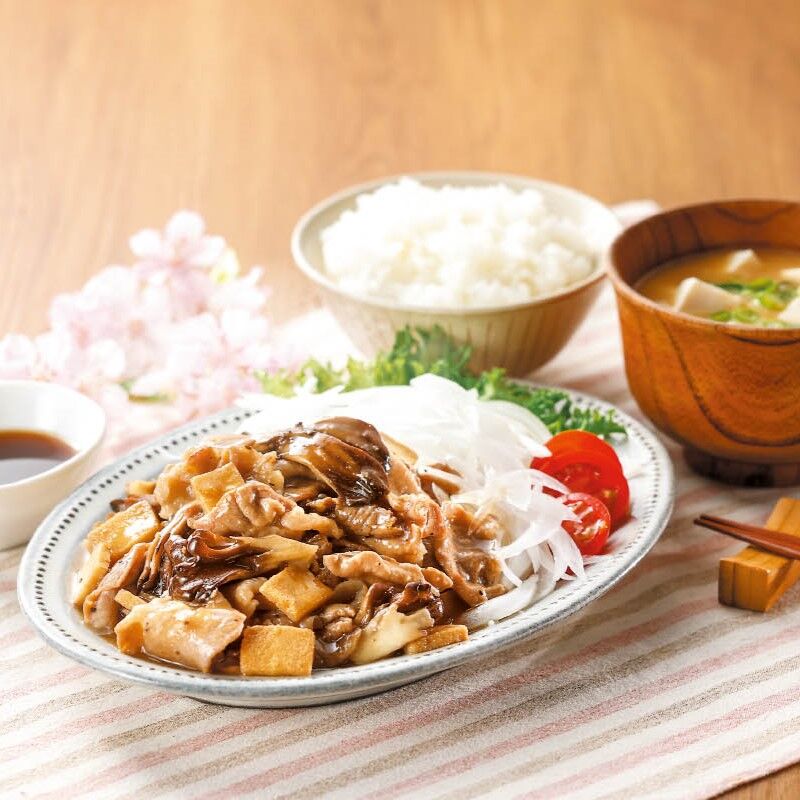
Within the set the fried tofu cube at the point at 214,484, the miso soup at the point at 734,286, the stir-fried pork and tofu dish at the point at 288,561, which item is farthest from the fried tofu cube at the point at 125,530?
the miso soup at the point at 734,286

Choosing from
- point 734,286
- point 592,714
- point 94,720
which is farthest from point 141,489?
point 734,286

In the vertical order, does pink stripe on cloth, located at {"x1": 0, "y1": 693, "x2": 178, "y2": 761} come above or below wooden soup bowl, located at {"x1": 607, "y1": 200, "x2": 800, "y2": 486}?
below

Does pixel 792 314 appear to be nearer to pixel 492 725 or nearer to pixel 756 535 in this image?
pixel 756 535

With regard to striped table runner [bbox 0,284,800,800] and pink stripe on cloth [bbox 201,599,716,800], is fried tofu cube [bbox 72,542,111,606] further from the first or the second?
pink stripe on cloth [bbox 201,599,716,800]

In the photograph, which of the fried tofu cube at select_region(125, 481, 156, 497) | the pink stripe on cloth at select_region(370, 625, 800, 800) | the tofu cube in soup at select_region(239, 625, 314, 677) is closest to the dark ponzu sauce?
the fried tofu cube at select_region(125, 481, 156, 497)

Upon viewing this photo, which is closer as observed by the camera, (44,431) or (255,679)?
(255,679)

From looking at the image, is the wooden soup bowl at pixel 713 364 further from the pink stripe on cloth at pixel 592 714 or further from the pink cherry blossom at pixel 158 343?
the pink cherry blossom at pixel 158 343
